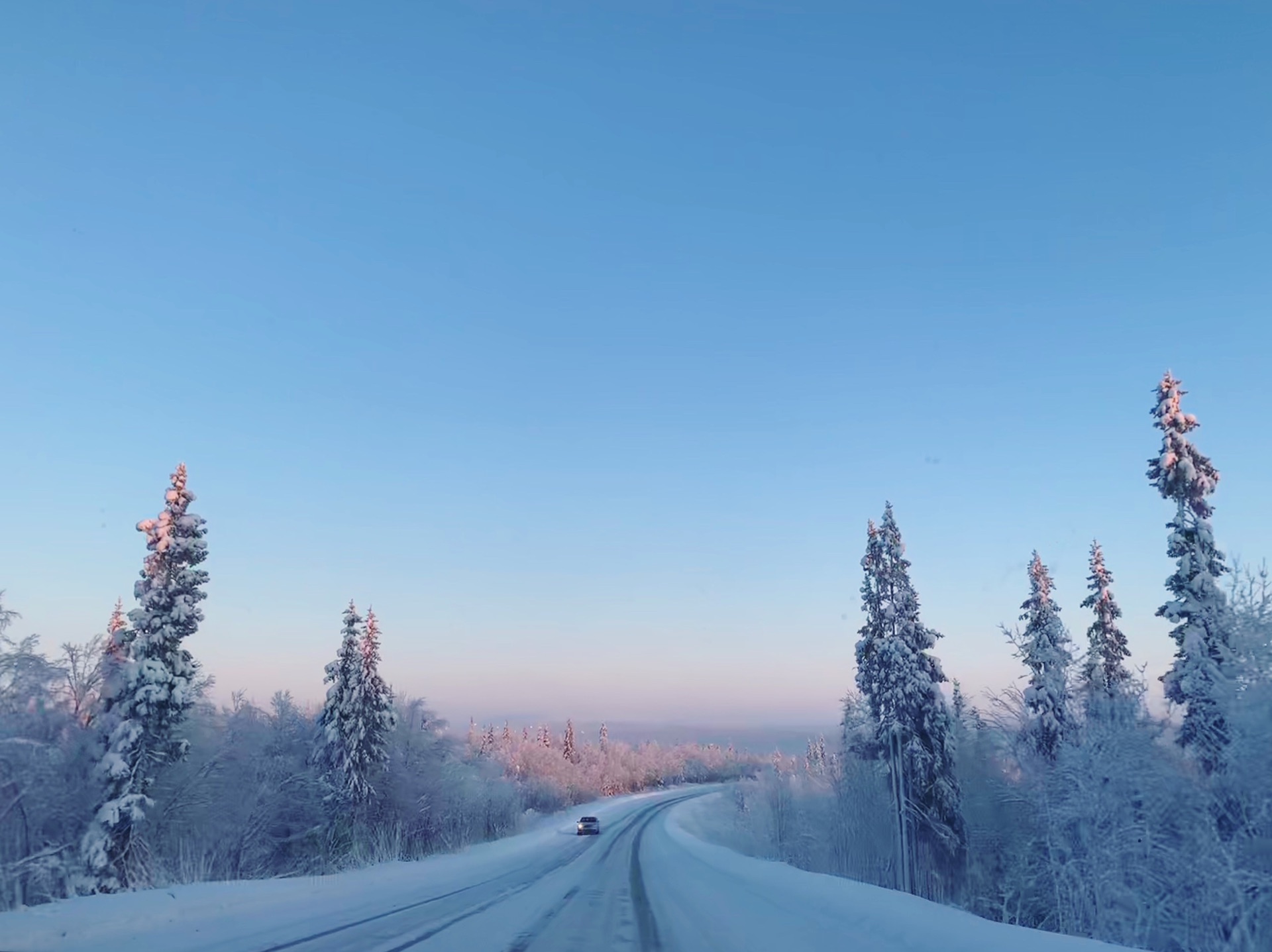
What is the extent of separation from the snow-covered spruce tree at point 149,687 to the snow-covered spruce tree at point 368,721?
12839 millimetres

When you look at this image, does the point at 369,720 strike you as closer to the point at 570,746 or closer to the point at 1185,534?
the point at 1185,534

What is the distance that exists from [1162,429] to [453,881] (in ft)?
90.2

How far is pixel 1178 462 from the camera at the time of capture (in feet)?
88.8

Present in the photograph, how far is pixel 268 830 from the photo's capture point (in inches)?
1331

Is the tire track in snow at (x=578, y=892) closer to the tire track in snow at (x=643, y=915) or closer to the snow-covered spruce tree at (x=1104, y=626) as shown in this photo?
the tire track in snow at (x=643, y=915)

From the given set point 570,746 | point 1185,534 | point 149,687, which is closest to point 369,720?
point 149,687

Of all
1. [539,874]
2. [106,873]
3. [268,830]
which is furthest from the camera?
[268,830]

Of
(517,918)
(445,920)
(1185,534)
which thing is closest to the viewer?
(445,920)

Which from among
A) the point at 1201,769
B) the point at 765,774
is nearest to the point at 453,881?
the point at 1201,769

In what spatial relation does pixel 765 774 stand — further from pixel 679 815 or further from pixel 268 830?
pixel 268 830

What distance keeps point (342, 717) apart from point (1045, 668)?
30.7m

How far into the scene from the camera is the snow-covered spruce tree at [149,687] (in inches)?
865

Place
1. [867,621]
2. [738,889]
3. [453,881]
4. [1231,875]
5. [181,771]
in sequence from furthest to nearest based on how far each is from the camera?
[867,621] → [181,771] → [453,881] → [738,889] → [1231,875]

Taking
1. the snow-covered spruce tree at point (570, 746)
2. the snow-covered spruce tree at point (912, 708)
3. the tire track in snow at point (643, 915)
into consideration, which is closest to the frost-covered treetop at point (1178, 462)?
the snow-covered spruce tree at point (912, 708)
